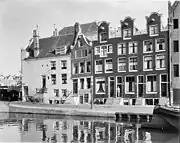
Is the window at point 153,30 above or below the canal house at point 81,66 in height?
above

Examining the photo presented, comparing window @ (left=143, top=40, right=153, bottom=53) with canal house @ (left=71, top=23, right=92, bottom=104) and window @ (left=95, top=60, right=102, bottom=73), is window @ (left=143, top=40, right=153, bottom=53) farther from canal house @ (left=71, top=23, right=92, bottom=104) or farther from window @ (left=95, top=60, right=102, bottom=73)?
canal house @ (left=71, top=23, right=92, bottom=104)

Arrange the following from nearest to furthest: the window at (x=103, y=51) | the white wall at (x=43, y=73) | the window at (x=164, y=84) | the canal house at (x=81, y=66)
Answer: the window at (x=164, y=84)
the window at (x=103, y=51)
the canal house at (x=81, y=66)
the white wall at (x=43, y=73)

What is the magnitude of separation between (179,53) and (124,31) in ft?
5.76

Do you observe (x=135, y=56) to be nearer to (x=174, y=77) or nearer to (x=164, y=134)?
(x=174, y=77)

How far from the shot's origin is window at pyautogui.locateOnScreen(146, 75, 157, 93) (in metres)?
10.0

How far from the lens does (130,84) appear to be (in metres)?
10.5

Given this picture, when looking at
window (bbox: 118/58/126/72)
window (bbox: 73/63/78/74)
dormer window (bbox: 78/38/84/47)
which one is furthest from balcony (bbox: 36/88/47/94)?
window (bbox: 118/58/126/72)

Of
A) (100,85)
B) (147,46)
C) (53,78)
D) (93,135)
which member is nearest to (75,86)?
(53,78)

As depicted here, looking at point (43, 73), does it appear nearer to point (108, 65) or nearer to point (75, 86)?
point (75, 86)

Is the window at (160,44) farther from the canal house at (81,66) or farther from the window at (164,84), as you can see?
the canal house at (81,66)

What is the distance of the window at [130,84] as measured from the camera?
34.1 ft

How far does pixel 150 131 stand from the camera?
6680 mm

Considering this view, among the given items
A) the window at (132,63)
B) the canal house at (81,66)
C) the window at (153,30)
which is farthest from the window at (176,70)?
the canal house at (81,66)

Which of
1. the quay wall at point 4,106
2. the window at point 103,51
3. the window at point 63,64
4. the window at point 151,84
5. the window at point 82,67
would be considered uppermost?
the window at point 103,51
